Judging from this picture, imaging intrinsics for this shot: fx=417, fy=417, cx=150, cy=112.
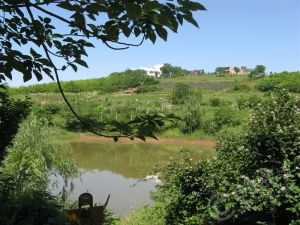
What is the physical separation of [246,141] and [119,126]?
16.5 ft

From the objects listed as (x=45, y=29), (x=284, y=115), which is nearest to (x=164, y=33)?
(x=45, y=29)

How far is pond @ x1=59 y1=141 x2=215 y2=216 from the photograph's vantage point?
12.4 metres

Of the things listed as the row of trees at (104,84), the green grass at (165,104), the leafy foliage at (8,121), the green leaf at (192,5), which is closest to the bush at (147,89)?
the green grass at (165,104)

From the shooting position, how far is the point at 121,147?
27.0 meters

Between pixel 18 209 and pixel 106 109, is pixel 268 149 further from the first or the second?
pixel 106 109

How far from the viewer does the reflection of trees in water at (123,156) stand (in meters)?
20.0

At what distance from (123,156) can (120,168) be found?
3.65 metres

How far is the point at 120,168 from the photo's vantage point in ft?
66.0

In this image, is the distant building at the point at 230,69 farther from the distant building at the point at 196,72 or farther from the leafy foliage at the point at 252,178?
the leafy foliage at the point at 252,178

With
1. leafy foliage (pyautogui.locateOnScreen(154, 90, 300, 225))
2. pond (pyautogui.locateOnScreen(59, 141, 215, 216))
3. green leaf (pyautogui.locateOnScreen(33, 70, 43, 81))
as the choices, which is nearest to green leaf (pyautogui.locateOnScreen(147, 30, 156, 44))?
green leaf (pyautogui.locateOnScreen(33, 70, 43, 81))

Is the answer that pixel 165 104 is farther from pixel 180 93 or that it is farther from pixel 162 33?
pixel 162 33

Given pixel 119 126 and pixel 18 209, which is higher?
pixel 119 126

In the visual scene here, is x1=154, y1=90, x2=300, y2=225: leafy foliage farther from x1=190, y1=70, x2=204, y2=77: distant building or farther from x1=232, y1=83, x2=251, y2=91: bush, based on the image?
x1=190, y1=70, x2=204, y2=77: distant building

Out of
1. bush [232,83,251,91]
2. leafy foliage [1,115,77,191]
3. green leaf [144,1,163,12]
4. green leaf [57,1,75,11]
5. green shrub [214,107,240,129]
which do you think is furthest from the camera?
bush [232,83,251,91]
